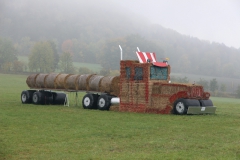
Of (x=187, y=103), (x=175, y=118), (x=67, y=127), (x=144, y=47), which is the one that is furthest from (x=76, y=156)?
(x=144, y=47)

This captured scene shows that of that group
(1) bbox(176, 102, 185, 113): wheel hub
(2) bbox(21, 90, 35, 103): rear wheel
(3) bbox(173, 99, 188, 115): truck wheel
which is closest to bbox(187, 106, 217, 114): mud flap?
(3) bbox(173, 99, 188, 115): truck wheel

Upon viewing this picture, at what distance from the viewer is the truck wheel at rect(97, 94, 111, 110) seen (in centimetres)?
3022

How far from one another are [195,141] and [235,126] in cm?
568

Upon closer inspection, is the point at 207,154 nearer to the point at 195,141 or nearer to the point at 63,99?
the point at 195,141

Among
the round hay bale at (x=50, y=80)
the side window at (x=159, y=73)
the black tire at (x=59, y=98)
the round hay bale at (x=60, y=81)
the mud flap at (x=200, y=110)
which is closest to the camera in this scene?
the mud flap at (x=200, y=110)

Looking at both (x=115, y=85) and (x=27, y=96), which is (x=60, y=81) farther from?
(x=115, y=85)

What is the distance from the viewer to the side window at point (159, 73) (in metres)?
29.1

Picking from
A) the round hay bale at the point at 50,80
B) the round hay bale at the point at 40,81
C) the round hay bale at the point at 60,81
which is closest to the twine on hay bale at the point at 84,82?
the round hay bale at the point at 60,81

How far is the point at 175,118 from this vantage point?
24.1 meters

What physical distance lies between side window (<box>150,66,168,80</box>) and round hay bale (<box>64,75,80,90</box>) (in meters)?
6.28

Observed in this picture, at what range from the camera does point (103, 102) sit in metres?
30.4

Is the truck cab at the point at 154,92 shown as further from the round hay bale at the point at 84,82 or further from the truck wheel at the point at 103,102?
the round hay bale at the point at 84,82

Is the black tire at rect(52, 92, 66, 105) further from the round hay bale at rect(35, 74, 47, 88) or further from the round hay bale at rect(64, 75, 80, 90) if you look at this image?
the round hay bale at rect(64, 75, 80, 90)

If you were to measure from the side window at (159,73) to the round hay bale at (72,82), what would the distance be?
247 inches
